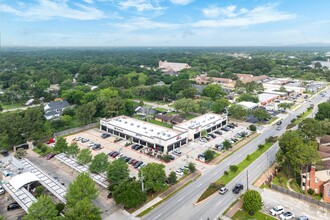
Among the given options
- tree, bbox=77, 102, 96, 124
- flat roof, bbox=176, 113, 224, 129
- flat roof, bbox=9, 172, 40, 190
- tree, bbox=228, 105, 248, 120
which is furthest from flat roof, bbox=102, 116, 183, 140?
flat roof, bbox=9, 172, 40, 190

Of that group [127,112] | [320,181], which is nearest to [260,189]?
[320,181]

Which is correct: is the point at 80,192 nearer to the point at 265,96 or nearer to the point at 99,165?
the point at 99,165

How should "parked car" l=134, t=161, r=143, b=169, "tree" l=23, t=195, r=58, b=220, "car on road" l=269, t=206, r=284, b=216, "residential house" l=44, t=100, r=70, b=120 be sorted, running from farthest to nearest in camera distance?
"residential house" l=44, t=100, r=70, b=120 < "parked car" l=134, t=161, r=143, b=169 < "car on road" l=269, t=206, r=284, b=216 < "tree" l=23, t=195, r=58, b=220

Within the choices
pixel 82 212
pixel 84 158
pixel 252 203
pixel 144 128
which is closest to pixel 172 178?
pixel 252 203

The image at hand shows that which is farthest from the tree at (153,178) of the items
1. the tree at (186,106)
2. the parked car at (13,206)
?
the tree at (186,106)

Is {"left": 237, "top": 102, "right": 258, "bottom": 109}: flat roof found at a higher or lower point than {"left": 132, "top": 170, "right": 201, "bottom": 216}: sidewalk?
higher

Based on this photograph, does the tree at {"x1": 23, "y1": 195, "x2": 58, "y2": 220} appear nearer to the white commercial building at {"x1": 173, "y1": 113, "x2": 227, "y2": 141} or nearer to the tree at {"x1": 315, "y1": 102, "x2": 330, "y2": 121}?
the white commercial building at {"x1": 173, "y1": 113, "x2": 227, "y2": 141}
